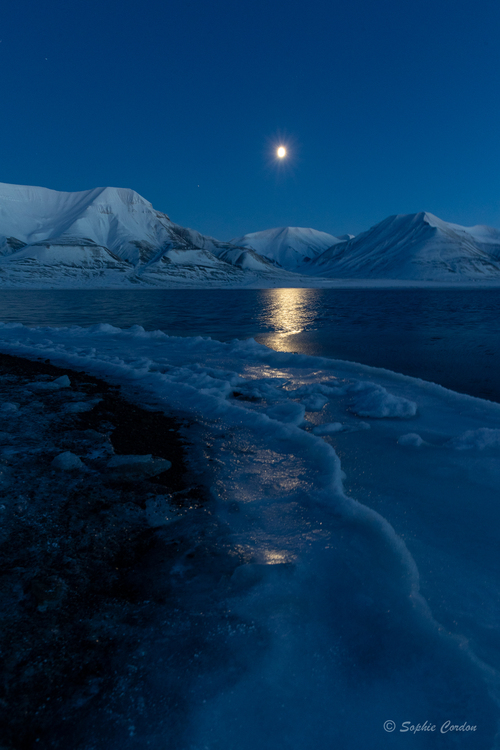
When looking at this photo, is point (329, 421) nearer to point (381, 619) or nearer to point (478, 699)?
point (381, 619)

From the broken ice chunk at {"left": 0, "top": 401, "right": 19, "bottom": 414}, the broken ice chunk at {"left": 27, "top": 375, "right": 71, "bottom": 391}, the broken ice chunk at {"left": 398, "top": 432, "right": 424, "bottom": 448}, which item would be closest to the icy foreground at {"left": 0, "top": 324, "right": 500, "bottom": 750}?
the broken ice chunk at {"left": 398, "top": 432, "right": 424, "bottom": 448}

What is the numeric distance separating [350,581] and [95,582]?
187cm

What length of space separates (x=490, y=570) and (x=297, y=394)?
4.82 meters

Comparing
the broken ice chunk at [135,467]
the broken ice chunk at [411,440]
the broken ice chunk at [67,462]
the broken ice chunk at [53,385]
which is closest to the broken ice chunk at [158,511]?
the broken ice chunk at [135,467]

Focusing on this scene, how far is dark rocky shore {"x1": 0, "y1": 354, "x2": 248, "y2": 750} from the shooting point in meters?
1.81

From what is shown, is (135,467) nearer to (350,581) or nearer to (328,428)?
(350,581)

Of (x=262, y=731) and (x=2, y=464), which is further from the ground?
(x=2, y=464)

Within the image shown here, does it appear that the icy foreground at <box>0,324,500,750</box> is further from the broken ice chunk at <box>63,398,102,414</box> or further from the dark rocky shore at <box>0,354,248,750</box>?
the broken ice chunk at <box>63,398,102,414</box>

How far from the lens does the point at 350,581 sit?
269cm

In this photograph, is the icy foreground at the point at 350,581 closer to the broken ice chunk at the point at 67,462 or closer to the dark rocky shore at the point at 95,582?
the dark rocky shore at the point at 95,582

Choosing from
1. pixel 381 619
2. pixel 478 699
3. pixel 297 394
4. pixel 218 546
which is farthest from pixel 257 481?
pixel 297 394

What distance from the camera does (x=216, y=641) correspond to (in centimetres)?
220

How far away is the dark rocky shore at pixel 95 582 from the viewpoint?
1.81 meters

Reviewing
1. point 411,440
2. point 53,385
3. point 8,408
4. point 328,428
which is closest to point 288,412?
point 328,428
